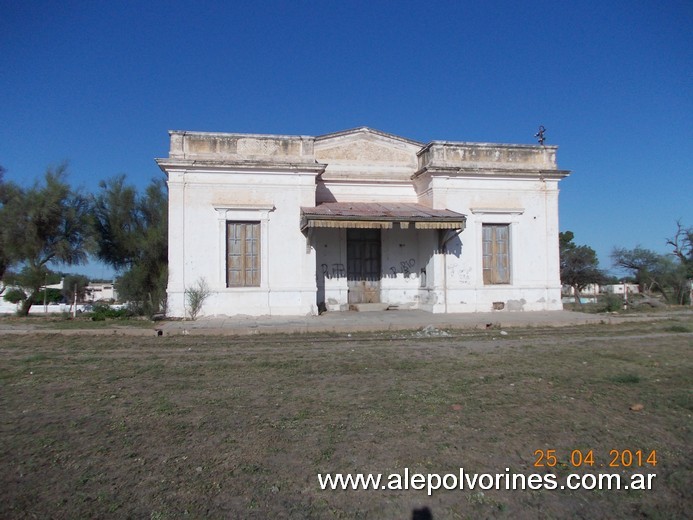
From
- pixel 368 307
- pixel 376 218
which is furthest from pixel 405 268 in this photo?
pixel 376 218

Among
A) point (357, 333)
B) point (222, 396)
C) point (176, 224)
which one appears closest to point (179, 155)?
point (176, 224)

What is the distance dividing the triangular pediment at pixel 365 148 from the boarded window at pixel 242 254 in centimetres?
360

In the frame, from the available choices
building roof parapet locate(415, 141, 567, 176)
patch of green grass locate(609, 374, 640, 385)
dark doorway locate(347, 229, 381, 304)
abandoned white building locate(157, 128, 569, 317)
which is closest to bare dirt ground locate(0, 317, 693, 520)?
patch of green grass locate(609, 374, 640, 385)

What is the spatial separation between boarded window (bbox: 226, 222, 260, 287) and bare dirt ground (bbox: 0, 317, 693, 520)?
20.7 ft

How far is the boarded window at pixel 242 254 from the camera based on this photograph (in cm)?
1463

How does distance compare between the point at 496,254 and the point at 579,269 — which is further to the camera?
the point at 579,269

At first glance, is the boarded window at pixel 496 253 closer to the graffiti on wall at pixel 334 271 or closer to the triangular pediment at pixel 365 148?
the triangular pediment at pixel 365 148

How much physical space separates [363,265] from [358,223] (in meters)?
2.89

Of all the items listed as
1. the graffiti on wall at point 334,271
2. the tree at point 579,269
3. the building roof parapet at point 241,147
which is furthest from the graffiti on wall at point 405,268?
the tree at point 579,269

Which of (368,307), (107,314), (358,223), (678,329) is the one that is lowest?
(678,329)

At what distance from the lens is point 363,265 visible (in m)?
16.3

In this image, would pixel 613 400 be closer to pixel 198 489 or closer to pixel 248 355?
pixel 198 489

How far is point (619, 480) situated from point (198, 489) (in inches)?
117

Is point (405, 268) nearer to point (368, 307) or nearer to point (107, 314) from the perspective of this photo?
point (368, 307)
